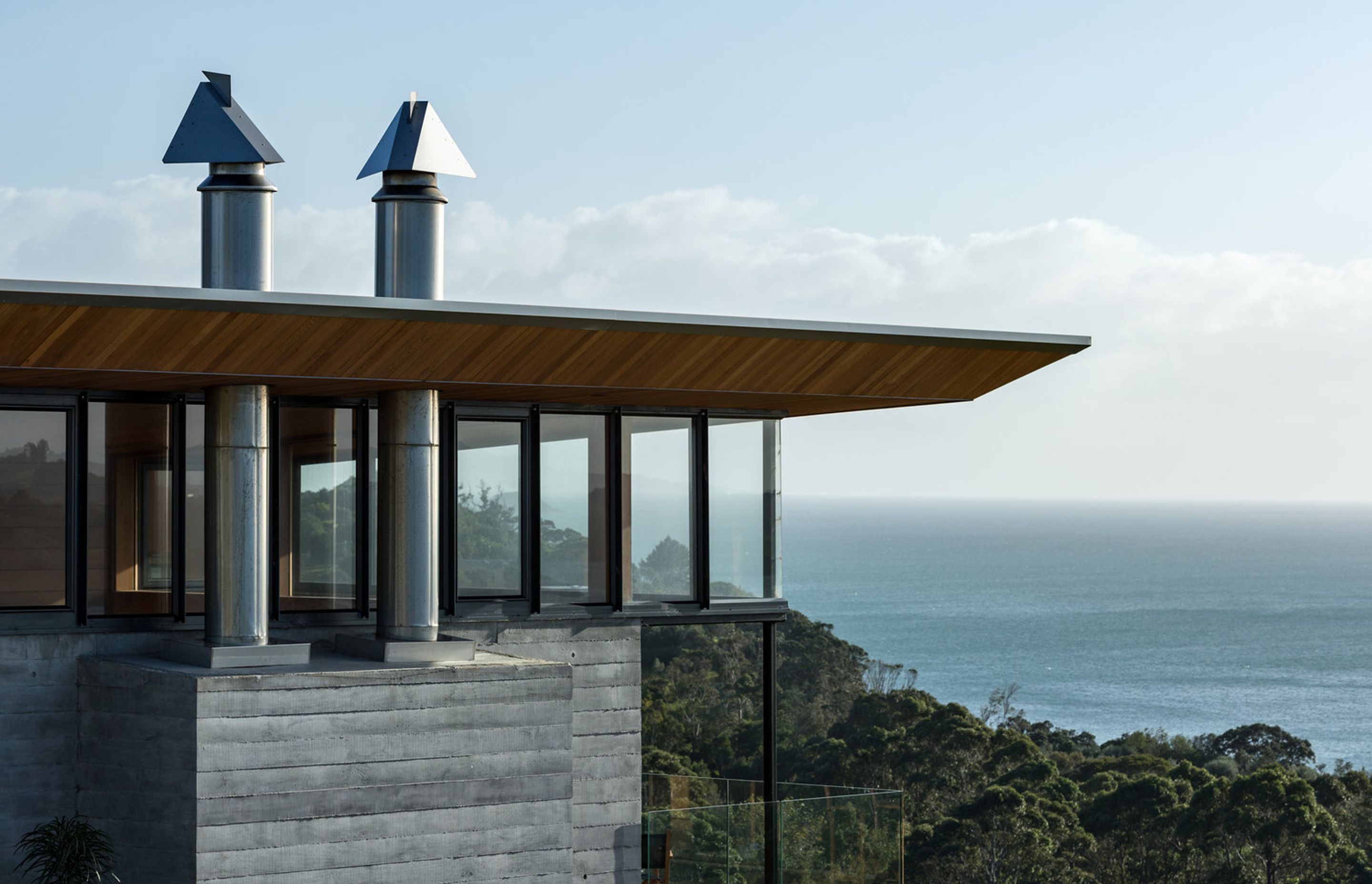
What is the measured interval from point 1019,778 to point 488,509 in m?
35.9

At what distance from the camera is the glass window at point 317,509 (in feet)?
45.7

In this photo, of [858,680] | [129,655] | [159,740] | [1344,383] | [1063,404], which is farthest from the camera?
[1063,404]

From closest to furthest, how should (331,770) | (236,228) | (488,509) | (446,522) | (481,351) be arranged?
(331,770)
(481,351)
(236,228)
(446,522)
(488,509)

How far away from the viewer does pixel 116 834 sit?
1230cm

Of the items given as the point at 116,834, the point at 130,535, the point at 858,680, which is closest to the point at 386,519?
the point at 130,535

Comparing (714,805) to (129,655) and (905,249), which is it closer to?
(129,655)

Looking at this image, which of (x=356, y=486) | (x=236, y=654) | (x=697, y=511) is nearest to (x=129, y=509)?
(x=236, y=654)

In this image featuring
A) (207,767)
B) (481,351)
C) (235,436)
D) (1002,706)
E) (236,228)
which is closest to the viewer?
(207,767)

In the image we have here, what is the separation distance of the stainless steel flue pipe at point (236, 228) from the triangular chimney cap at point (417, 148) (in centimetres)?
106

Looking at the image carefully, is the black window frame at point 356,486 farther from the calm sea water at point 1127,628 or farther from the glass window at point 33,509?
the calm sea water at point 1127,628

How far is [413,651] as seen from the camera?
12969 mm

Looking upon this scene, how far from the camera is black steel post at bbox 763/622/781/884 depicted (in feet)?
51.5

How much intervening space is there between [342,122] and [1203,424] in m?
96.6

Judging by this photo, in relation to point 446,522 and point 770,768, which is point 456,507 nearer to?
point 446,522
